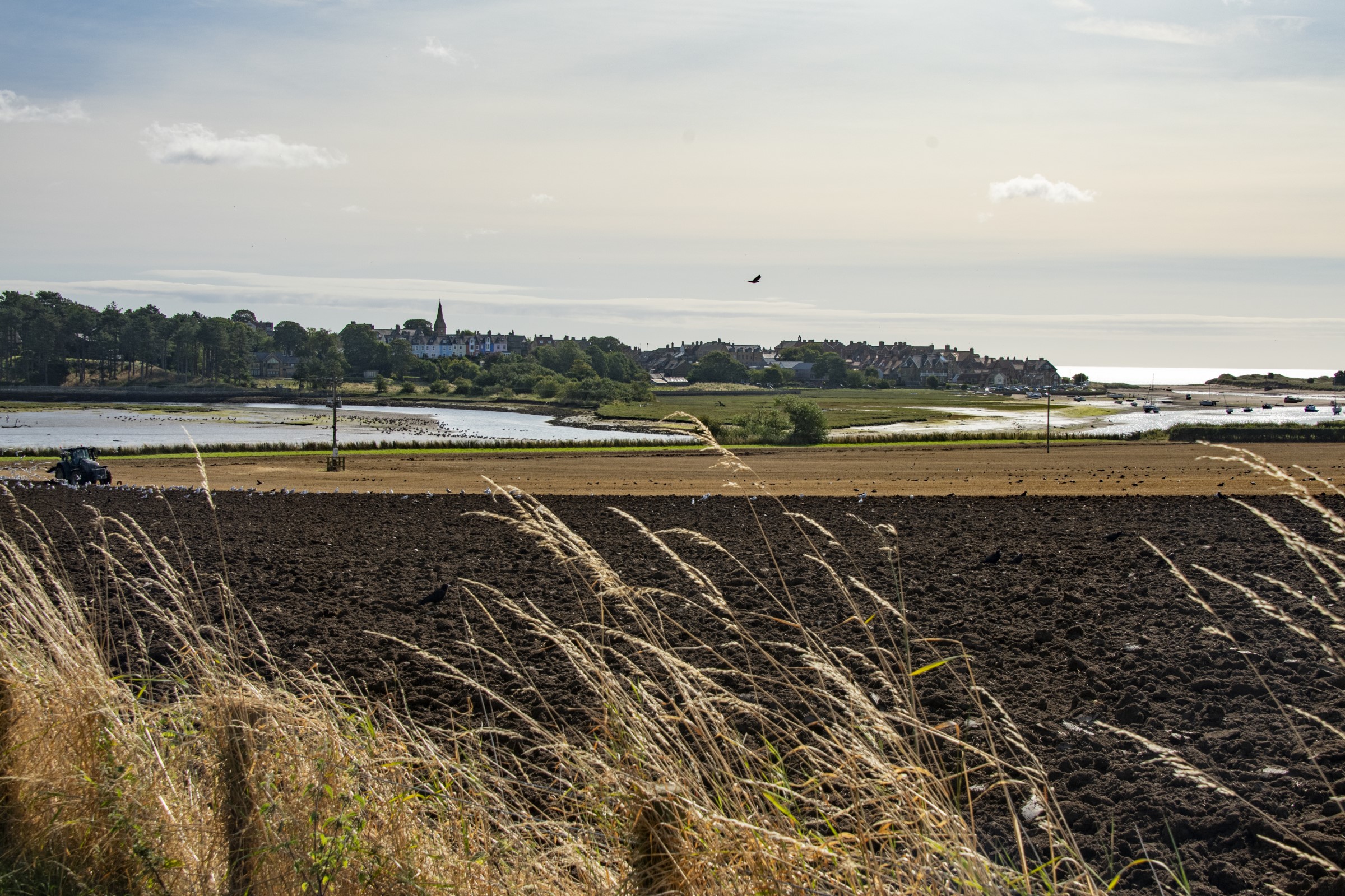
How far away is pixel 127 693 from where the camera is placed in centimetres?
519

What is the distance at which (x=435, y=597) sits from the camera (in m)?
11.5

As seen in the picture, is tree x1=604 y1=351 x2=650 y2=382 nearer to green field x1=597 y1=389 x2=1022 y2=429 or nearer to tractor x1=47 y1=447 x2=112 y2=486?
green field x1=597 y1=389 x2=1022 y2=429

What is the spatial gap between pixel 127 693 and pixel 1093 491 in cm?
2849

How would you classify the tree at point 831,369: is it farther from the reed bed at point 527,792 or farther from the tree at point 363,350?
the reed bed at point 527,792

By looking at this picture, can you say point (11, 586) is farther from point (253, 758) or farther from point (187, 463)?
point (187, 463)

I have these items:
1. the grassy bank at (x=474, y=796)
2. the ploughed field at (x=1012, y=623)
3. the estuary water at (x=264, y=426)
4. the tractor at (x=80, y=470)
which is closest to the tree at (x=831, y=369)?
the estuary water at (x=264, y=426)

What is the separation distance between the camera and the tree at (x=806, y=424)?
203 feet

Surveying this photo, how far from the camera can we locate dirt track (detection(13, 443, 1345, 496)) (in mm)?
31578

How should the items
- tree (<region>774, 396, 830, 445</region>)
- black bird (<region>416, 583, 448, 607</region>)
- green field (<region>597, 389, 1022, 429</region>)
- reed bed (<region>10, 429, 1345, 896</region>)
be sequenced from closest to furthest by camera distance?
reed bed (<region>10, 429, 1345, 896</region>) < black bird (<region>416, 583, 448, 607</region>) < tree (<region>774, 396, 830, 445</region>) < green field (<region>597, 389, 1022, 429</region>)

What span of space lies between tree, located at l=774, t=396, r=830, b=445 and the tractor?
132 ft

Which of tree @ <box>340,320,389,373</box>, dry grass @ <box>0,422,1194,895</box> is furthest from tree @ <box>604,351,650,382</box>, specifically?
dry grass @ <box>0,422,1194,895</box>

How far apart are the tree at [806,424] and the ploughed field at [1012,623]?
4049 centimetres

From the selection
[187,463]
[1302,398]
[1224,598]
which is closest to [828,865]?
[1224,598]

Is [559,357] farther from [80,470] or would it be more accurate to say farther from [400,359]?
[80,470]
